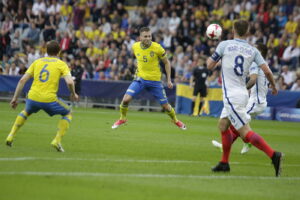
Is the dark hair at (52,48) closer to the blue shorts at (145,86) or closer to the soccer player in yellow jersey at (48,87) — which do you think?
the soccer player in yellow jersey at (48,87)

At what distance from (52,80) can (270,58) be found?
17799 mm

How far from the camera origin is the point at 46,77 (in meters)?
11.5

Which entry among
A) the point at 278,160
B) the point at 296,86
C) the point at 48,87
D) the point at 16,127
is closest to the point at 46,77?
the point at 48,87

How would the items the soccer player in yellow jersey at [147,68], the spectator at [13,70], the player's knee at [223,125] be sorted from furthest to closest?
1. the spectator at [13,70]
2. the soccer player in yellow jersey at [147,68]
3. the player's knee at [223,125]

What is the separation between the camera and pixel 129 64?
99.1 feet

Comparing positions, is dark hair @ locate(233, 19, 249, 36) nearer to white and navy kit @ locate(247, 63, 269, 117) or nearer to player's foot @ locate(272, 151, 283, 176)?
player's foot @ locate(272, 151, 283, 176)

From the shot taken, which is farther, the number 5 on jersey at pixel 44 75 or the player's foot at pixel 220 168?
the number 5 on jersey at pixel 44 75

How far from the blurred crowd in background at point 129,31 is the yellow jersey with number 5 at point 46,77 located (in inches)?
636

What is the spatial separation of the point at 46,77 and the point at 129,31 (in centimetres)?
2239

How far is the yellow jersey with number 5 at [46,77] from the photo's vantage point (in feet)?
37.4

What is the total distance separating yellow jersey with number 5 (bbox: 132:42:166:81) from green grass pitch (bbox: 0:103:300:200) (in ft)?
5.09

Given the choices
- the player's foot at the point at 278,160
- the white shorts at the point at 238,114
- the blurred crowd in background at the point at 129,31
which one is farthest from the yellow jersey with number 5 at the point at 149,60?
the blurred crowd in background at the point at 129,31

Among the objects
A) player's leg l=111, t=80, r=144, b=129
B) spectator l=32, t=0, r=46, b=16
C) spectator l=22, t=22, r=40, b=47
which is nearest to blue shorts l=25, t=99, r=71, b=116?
player's leg l=111, t=80, r=144, b=129

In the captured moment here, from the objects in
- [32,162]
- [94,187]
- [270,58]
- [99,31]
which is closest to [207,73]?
[270,58]
